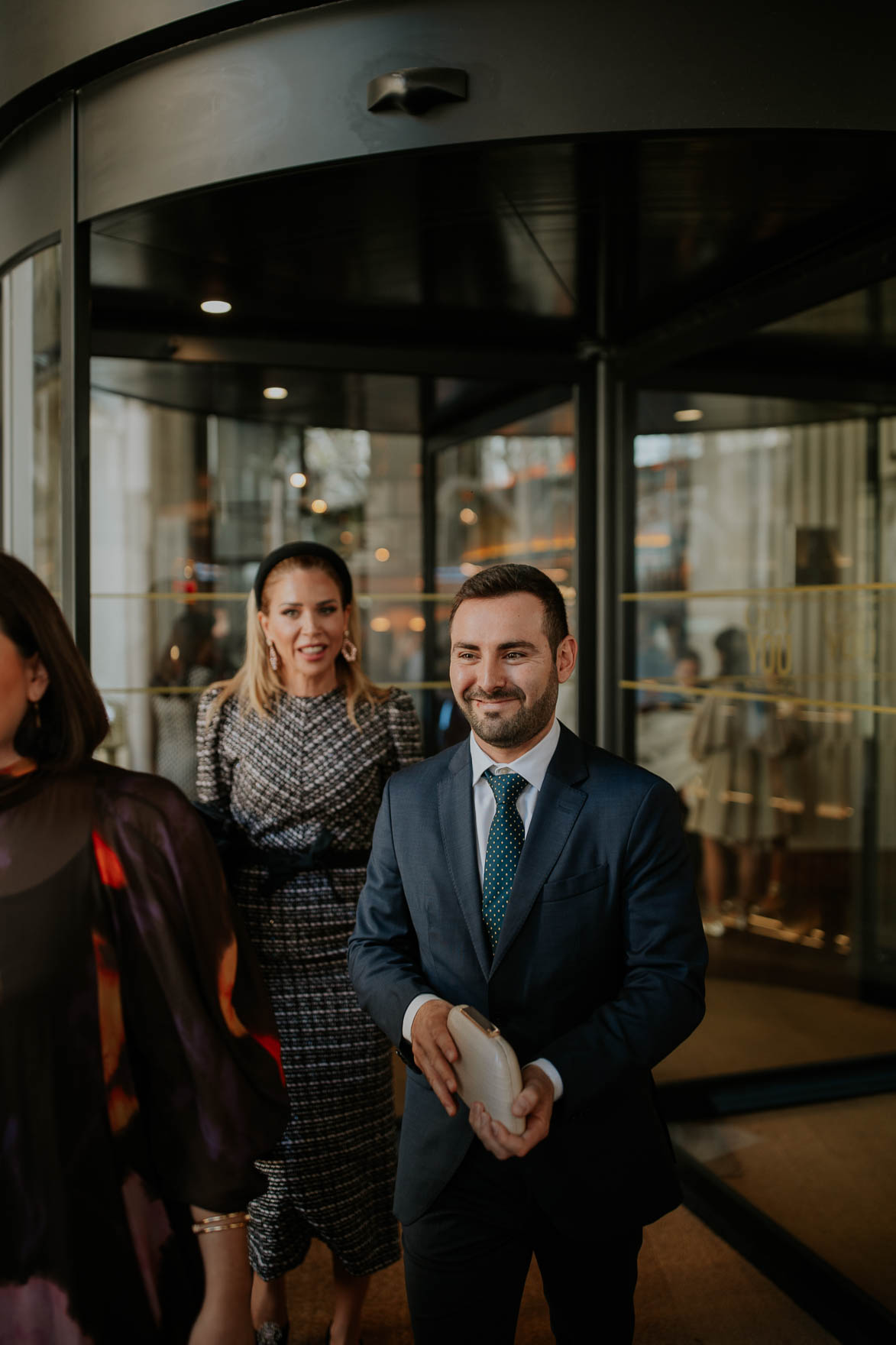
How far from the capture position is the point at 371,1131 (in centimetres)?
283

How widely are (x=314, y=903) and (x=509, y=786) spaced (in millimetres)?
1023

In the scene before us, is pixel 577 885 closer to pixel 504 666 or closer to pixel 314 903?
pixel 504 666

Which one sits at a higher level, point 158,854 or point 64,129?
point 64,129

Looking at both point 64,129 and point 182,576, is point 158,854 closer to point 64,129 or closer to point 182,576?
point 64,129

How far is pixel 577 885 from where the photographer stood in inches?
70.8

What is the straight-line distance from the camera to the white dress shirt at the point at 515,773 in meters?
1.89

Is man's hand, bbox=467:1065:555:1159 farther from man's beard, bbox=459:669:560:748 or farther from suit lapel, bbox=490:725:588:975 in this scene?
man's beard, bbox=459:669:560:748

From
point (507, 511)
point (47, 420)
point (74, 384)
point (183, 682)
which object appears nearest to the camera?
point (74, 384)

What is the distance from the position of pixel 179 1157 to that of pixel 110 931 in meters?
0.30

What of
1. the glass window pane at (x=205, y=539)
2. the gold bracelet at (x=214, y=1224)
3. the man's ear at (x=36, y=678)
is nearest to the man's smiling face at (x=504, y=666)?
the man's ear at (x=36, y=678)

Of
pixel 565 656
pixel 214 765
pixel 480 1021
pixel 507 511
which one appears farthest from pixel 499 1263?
pixel 507 511

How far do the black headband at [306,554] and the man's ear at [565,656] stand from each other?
1072mm

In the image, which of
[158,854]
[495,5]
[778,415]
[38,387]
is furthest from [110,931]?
[778,415]

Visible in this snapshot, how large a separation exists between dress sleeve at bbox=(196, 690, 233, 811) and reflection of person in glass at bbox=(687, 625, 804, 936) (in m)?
2.11
